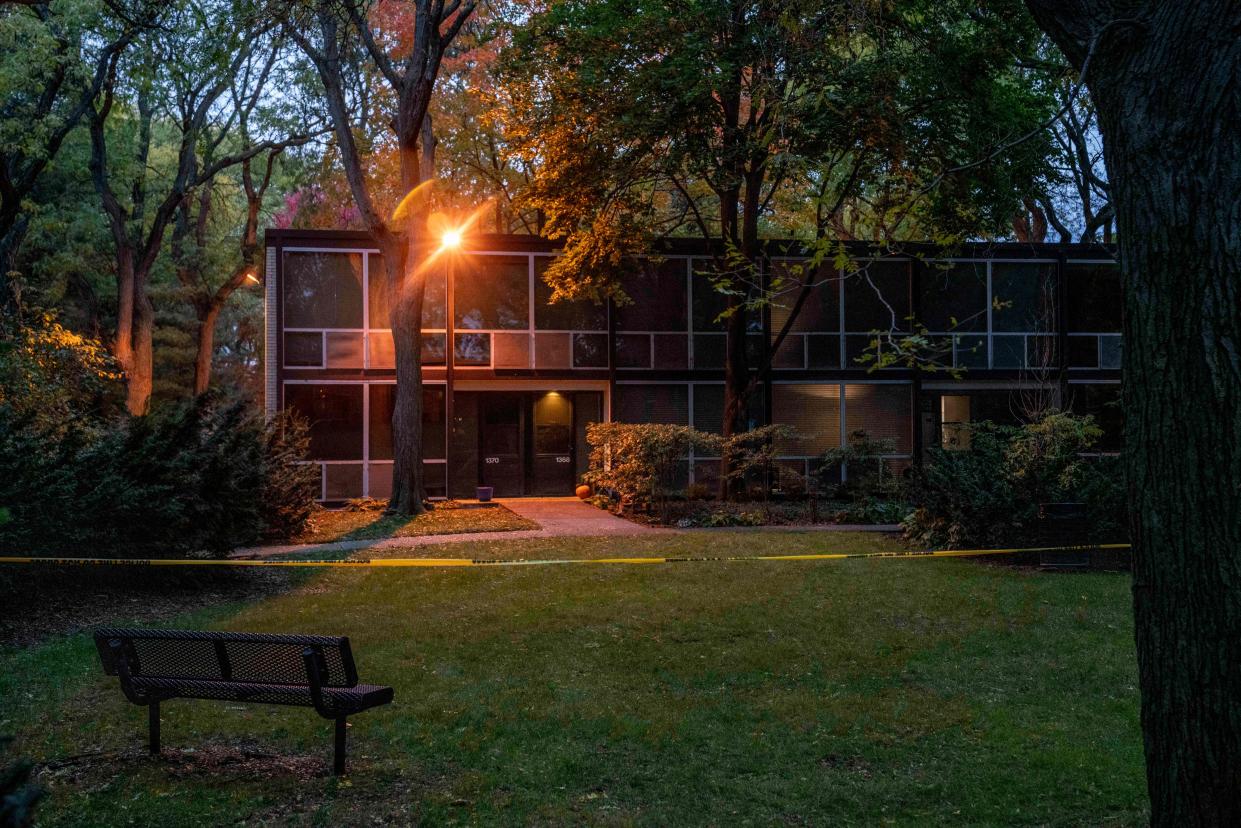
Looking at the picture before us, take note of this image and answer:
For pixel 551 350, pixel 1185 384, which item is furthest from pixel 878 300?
pixel 1185 384

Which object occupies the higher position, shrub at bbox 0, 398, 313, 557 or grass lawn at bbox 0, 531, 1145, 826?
shrub at bbox 0, 398, 313, 557

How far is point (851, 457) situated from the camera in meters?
21.4

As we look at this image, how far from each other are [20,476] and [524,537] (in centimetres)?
746

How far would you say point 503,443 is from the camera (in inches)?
953

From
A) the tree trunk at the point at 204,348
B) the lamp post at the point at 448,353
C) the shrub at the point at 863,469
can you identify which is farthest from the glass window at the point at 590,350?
the tree trunk at the point at 204,348

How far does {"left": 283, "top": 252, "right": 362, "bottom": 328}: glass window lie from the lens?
2291 centimetres

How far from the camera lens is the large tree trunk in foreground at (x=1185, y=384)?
11.1ft

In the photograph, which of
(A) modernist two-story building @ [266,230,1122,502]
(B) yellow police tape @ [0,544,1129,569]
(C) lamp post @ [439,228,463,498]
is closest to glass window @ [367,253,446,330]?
(A) modernist two-story building @ [266,230,1122,502]

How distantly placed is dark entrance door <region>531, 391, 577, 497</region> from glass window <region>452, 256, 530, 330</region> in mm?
1890

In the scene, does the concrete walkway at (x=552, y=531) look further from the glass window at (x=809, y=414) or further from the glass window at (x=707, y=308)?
the glass window at (x=809, y=414)

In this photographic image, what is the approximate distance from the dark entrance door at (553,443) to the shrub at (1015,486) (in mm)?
11460

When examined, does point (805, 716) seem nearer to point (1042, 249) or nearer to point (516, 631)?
point (516, 631)

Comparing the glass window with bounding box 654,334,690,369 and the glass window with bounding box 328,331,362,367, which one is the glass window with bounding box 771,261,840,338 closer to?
the glass window with bounding box 654,334,690,369

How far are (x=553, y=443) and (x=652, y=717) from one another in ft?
59.5
